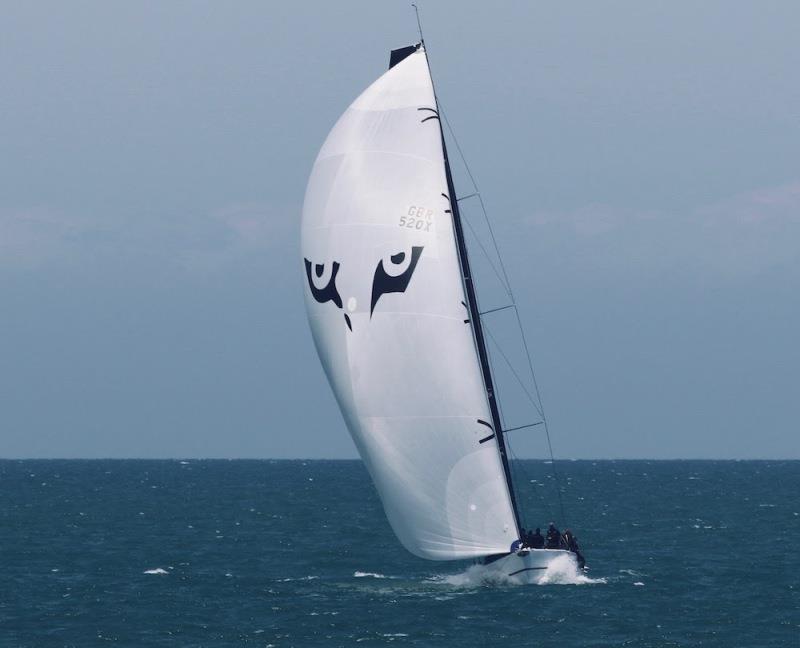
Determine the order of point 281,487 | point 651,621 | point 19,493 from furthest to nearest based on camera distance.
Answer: point 281,487
point 19,493
point 651,621

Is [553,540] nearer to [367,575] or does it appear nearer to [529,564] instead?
[529,564]

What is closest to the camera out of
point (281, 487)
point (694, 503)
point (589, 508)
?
point (589, 508)

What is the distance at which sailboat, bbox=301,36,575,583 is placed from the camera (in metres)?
41.1

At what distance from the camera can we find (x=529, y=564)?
141 feet

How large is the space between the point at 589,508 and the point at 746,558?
131 feet

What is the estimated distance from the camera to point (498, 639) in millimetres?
38812

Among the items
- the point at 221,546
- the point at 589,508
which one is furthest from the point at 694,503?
the point at 221,546

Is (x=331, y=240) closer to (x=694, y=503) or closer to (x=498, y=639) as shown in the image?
(x=498, y=639)

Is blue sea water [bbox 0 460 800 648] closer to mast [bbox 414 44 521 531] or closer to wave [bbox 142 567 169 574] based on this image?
wave [bbox 142 567 169 574]

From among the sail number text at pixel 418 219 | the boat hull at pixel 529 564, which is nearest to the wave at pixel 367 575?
the boat hull at pixel 529 564

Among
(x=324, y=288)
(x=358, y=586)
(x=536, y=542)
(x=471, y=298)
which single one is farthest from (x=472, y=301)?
(x=358, y=586)

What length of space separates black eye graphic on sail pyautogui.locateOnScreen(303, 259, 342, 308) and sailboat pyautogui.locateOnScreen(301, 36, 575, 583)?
0.14 feet

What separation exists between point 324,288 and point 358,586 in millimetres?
13317

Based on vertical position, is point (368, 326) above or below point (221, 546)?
above
